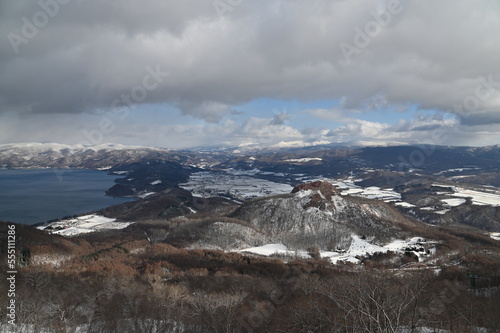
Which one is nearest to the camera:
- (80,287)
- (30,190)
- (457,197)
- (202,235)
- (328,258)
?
(80,287)

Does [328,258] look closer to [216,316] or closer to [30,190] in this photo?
[216,316]

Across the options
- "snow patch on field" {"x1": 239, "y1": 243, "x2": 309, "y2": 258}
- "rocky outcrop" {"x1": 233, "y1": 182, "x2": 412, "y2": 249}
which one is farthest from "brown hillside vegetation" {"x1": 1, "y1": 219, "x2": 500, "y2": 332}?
"rocky outcrop" {"x1": 233, "y1": 182, "x2": 412, "y2": 249}

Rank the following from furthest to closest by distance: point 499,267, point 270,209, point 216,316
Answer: point 270,209
point 499,267
point 216,316

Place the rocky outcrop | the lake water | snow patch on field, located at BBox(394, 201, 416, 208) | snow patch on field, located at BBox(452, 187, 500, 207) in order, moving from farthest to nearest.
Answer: snow patch on field, located at BBox(394, 201, 416, 208), snow patch on field, located at BBox(452, 187, 500, 207), the lake water, the rocky outcrop

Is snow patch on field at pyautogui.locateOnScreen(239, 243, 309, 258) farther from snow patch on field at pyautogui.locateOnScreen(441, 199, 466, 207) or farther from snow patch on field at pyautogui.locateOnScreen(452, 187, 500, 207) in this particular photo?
snow patch on field at pyautogui.locateOnScreen(452, 187, 500, 207)

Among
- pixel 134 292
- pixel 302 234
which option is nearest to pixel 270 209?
pixel 302 234

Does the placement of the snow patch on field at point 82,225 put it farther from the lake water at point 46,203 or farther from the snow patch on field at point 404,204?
the snow patch on field at point 404,204

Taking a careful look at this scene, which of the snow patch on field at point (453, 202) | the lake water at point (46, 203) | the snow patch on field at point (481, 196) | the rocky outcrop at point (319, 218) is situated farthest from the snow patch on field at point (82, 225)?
the snow patch on field at point (481, 196)

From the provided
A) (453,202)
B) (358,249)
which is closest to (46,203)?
(358,249)

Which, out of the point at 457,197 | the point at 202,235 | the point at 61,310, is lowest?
the point at 457,197
